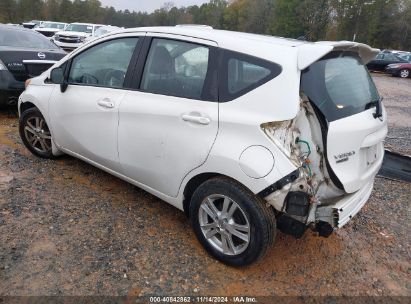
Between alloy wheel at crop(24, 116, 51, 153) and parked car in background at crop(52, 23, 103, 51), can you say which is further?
parked car in background at crop(52, 23, 103, 51)

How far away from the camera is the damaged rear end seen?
2518mm

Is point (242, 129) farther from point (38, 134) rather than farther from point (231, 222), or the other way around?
point (38, 134)

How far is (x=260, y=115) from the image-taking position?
8.43ft

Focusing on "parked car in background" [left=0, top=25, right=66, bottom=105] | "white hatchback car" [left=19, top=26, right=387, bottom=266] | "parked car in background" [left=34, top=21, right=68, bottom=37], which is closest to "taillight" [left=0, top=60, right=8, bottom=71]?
"parked car in background" [left=0, top=25, right=66, bottom=105]

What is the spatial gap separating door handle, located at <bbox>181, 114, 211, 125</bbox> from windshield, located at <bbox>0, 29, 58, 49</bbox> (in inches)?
210

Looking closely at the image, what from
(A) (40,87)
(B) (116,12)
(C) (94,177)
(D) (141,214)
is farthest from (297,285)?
(B) (116,12)

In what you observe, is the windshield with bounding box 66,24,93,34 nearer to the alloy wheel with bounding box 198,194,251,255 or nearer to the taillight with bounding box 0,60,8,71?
the taillight with bounding box 0,60,8,71

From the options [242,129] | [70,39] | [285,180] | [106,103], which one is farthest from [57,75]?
[70,39]

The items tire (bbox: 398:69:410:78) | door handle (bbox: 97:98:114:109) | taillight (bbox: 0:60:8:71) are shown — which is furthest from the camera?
tire (bbox: 398:69:410:78)

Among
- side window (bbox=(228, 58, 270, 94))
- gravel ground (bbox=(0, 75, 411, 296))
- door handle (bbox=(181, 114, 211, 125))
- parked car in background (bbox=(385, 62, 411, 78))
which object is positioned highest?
side window (bbox=(228, 58, 270, 94))

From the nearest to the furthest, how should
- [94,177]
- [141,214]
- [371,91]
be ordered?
[371,91], [141,214], [94,177]

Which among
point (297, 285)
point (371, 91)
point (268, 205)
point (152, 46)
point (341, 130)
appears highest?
point (152, 46)

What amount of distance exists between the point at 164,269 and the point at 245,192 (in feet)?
2.95

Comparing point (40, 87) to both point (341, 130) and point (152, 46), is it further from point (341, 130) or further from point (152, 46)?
point (341, 130)
